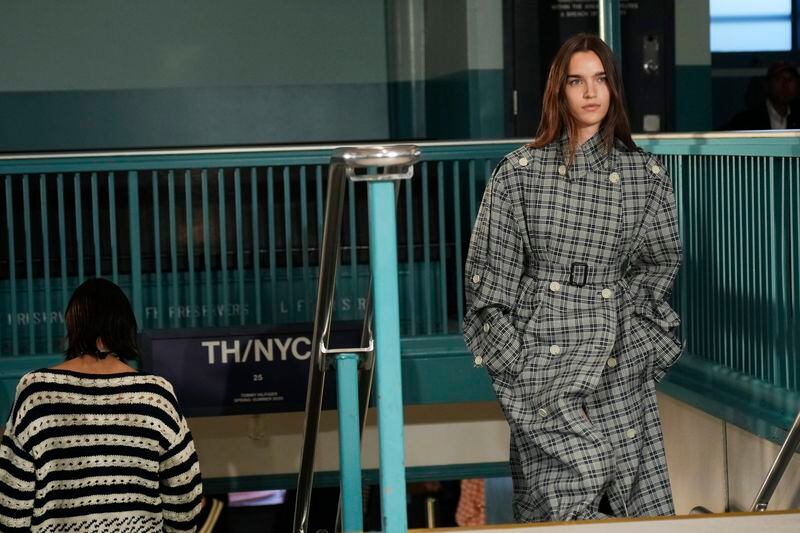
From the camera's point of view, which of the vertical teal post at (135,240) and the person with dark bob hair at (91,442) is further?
the vertical teal post at (135,240)

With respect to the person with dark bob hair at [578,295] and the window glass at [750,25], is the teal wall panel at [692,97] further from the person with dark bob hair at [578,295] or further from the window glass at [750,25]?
the person with dark bob hair at [578,295]

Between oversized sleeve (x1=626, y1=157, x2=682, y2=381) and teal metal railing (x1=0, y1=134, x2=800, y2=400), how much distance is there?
26.8 inches

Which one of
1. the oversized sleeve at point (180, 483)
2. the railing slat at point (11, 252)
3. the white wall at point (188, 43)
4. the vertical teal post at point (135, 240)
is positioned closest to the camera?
the oversized sleeve at point (180, 483)

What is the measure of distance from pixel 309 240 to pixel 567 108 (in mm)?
3973

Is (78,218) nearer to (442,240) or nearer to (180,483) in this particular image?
(442,240)

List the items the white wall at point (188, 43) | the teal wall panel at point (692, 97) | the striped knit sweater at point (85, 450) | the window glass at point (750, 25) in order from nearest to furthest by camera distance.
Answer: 1. the striped knit sweater at point (85, 450)
2. the teal wall panel at point (692, 97)
3. the white wall at point (188, 43)
4. the window glass at point (750, 25)

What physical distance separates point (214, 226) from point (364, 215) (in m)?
0.88

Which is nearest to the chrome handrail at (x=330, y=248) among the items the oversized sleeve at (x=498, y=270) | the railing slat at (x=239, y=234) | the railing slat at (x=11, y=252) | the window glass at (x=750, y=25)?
the oversized sleeve at (x=498, y=270)

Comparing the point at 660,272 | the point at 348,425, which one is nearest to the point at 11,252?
the point at 348,425

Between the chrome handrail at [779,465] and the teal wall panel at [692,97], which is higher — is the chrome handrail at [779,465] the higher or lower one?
the lower one

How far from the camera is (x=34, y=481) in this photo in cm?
356

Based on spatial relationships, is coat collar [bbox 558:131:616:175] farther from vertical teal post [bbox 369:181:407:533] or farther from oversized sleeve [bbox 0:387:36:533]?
oversized sleeve [bbox 0:387:36:533]

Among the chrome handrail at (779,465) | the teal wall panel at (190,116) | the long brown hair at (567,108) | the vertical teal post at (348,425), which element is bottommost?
the chrome handrail at (779,465)

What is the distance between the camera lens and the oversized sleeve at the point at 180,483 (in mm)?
3639
